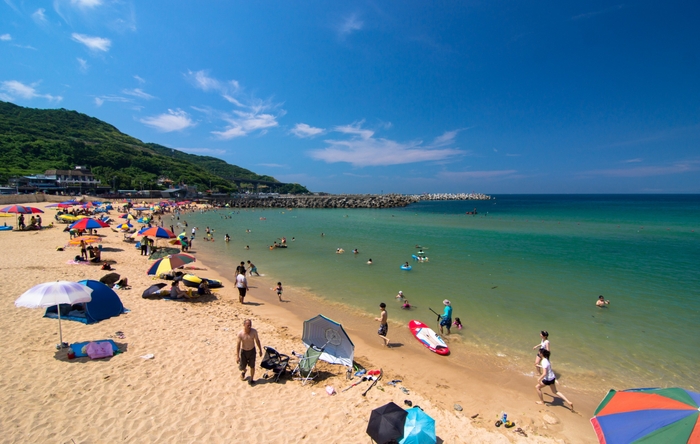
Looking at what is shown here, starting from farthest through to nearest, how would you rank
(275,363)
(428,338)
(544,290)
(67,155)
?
(67,155) < (544,290) < (428,338) < (275,363)

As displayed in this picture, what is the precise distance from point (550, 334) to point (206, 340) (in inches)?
469

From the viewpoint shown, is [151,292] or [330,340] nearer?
[330,340]

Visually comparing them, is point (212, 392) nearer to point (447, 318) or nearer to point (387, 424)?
point (387, 424)

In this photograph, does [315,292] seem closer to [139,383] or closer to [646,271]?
[139,383]

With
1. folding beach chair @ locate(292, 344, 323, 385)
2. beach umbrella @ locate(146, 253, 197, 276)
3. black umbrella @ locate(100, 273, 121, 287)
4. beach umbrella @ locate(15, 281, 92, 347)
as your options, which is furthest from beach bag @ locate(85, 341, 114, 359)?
black umbrella @ locate(100, 273, 121, 287)

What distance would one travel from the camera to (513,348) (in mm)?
10008

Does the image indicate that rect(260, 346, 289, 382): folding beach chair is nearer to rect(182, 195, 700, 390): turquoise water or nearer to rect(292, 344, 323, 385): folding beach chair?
rect(292, 344, 323, 385): folding beach chair

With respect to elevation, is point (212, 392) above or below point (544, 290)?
above

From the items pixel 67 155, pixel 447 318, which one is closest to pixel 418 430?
pixel 447 318

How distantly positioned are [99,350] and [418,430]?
7.24 m

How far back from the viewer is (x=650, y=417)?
4008 mm

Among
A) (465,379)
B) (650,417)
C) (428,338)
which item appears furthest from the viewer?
(428,338)

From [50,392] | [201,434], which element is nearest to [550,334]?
[201,434]

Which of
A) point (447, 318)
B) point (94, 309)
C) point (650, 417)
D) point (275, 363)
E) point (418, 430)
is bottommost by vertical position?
point (447, 318)
